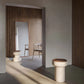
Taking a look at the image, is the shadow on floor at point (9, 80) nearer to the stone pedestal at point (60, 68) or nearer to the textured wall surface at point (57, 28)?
the stone pedestal at point (60, 68)

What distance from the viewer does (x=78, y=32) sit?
211 inches

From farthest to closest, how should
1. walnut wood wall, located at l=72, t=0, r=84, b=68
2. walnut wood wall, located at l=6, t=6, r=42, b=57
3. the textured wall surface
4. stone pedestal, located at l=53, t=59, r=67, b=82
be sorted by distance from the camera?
1. walnut wood wall, located at l=6, t=6, r=42, b=57
2. the textured wall surface
3. walnut wood wall, located at l=72, t=0, r=84, b=68
4. stone pedestal, located at l=53, t=59, r=67, b=82

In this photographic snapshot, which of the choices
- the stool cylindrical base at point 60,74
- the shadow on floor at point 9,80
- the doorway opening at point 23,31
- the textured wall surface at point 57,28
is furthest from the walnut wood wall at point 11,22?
the stool cylindrical base at point 60,74

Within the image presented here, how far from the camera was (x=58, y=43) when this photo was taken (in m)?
5.49

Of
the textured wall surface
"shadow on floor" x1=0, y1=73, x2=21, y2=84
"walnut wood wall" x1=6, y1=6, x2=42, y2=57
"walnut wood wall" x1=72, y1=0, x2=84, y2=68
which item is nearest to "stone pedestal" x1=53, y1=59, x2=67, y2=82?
"shadow on floor" x1=0, y1=73, x2=21, y2=84

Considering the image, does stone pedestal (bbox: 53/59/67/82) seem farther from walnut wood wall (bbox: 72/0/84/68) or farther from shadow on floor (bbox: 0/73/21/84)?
walnut wood wall (bbox: 72/0/84/68)

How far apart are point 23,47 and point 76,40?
4162mm

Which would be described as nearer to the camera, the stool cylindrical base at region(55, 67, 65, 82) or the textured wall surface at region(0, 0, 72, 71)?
the stool cylindrical base at region(55, 67, 65, 82)

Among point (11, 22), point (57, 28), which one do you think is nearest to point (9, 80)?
point (57, 28)

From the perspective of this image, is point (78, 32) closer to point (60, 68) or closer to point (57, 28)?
point (57, 28)

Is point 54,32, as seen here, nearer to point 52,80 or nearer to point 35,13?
point 52,80

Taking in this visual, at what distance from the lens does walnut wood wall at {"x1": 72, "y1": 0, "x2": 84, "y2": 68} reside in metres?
5.18

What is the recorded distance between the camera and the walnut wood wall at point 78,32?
518 cm

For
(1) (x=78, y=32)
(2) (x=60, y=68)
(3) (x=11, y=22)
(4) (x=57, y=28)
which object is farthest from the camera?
(3) (x=11, y=22)
